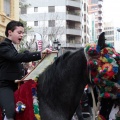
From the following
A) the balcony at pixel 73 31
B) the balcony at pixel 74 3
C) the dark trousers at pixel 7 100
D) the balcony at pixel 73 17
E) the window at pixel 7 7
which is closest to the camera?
the dark trousers at pixel 7 100

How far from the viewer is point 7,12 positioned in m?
22.3

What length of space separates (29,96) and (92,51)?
1006 millimetres

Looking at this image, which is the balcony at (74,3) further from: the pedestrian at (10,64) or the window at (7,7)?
the pedestrian at (10,64)

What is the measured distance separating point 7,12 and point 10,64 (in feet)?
61.0

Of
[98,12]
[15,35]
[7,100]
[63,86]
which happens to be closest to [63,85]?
[63,86]

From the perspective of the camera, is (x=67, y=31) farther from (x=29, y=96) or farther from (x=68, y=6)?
(x=29, y=96)

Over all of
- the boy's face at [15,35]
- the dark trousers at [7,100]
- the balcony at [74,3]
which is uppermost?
the balcony at [74,3]

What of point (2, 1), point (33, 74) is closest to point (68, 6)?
point (2, 1)

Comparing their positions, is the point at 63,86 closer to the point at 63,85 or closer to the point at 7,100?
the point at 63,85

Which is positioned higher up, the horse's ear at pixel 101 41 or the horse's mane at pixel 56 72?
the horse's ear at pixel 101 41

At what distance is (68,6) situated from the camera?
6319cm

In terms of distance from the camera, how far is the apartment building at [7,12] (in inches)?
801

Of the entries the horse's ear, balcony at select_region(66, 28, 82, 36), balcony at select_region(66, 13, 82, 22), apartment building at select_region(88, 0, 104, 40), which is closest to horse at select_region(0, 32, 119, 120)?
the horse's ear

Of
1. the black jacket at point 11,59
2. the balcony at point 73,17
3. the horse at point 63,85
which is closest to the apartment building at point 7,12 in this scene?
the black jacket at point 11,59
